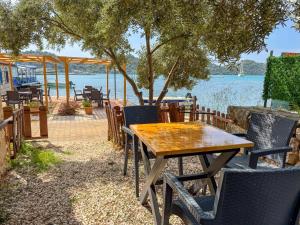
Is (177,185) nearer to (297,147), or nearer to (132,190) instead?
(132,190)

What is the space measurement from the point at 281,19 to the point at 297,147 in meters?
2.00

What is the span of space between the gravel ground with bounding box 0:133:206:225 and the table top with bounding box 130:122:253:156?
37.3 inches

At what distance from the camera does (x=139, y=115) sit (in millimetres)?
4105

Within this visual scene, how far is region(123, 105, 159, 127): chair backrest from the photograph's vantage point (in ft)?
13.3

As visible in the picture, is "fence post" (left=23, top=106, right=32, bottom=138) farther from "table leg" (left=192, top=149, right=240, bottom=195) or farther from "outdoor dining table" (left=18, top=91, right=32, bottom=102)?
"outdoor dining table" (left=18, top=91, right=32, bottom=102)

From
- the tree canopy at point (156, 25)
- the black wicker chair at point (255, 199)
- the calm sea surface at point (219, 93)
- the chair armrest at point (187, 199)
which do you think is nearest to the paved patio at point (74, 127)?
the tree canopy at point (156, 25)

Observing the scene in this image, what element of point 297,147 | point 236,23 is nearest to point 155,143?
point 236,23

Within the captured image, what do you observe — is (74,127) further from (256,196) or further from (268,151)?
(256,196)

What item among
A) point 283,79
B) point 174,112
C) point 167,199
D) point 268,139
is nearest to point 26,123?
point 174,112

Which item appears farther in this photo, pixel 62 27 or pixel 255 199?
pixel 62 27

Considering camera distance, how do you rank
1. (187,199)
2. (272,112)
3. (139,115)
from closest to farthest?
(187,199) < (139,115) < (272,112)

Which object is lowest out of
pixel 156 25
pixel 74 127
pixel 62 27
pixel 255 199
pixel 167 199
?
pixel 74 127

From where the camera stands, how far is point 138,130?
3014 mm

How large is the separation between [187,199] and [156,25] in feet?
9.58
